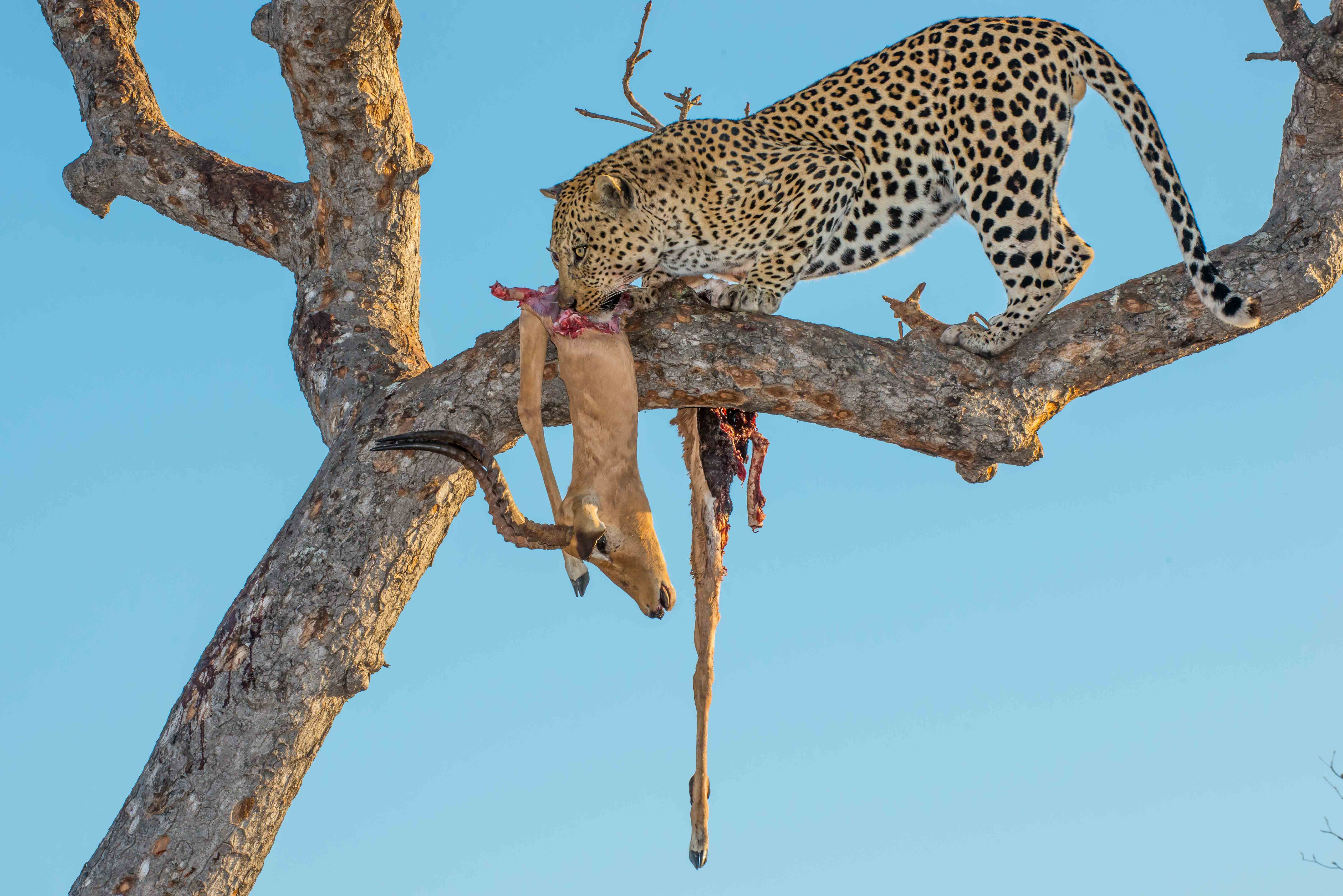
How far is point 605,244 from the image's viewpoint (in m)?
5.17

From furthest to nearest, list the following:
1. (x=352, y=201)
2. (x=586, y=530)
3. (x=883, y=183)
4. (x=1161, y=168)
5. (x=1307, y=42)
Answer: (x=352, y=201) → (x=883, y=183) → (x=1307, y=42) → (x=1161, y=168) → (x=586, y=530)

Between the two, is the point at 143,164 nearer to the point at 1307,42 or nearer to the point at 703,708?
the point at 703,708

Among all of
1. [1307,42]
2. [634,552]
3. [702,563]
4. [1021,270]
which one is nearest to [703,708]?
[702,563]

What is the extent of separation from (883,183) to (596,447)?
2.06m

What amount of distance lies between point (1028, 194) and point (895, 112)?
0.75m

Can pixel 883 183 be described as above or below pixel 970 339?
above

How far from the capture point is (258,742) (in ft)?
15.2

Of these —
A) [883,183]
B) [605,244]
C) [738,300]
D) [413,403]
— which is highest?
[883,183]

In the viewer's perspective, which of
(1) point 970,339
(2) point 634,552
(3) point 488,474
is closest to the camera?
(3) point 488,474

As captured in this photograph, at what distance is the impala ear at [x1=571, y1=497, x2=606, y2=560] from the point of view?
142 inches

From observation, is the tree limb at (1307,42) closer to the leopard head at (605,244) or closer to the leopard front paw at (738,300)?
the leopard front paw at (738,300)

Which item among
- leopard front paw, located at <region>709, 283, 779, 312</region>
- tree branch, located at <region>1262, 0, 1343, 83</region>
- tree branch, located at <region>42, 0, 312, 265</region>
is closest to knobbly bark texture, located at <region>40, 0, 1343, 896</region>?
tree branch, located at <region>1262, 0, 1343, 83</region>

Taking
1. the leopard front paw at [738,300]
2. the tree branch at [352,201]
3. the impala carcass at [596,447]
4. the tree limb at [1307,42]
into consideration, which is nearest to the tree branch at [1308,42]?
the tree limb at [1307,42]

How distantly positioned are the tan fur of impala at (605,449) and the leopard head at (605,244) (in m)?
0.71
